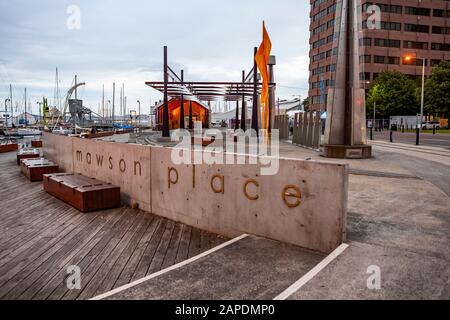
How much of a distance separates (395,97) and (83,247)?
210 feet

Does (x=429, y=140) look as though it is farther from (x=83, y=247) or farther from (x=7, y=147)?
(x=7, y=147)

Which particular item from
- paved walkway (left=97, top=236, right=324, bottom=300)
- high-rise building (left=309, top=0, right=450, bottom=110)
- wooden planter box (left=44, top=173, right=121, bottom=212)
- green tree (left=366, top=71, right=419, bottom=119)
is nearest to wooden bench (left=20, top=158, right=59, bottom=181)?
wooden planter box (left=44, top=173, right=121, bottom=212)

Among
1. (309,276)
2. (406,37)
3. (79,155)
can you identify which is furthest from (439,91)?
(309,276)

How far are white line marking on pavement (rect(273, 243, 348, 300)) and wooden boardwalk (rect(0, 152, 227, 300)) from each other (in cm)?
193

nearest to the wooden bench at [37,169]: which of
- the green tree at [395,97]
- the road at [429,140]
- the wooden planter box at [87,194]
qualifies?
the wooden planter box at [87,194]

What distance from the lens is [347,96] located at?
45.2 ft

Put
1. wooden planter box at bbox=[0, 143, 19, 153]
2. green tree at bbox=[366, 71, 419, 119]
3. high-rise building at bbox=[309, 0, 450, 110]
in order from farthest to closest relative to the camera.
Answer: high-rise building at bbox=[309, 0, 450, 110] < green tree at bbox=[366, 71, 419, 119] < wooden planter box at bbox=[0, 143, 19, 153]

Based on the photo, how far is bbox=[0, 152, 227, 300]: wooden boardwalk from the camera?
13.2ft

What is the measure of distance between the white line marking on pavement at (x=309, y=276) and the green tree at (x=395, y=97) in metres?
62.2

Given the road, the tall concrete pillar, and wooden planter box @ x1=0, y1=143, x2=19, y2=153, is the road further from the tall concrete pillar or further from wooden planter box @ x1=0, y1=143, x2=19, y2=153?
wooden planter box @ x1=0, y1=143, x2=19, y2=153

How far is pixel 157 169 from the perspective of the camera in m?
6.85

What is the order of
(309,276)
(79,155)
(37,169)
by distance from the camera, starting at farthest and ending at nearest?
(37,169) → (79,155) → (309,276)

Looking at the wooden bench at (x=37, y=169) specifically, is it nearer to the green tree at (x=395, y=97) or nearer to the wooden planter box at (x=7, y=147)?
the wooden planter box at (x=7, y=147)
